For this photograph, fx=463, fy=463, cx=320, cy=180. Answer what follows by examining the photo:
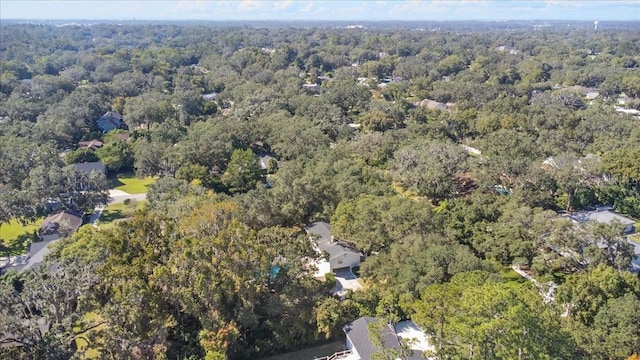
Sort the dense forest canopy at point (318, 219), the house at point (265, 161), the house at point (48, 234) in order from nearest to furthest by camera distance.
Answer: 1. the dense forest canopy at point (318, 219)
2. the house at point (48, 234)
3. the house at point (265, 161)

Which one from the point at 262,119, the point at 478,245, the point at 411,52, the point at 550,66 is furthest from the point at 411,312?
the point at 411,52

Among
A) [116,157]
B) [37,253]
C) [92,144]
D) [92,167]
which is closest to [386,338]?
[37,253]

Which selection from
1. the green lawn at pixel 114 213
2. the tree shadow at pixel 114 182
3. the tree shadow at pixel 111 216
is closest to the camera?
the green lawn at pixel 114 213

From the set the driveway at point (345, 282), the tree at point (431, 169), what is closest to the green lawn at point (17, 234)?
the driveway at point (345, 282)

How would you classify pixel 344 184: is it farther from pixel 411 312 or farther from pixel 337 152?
pixel 411 312

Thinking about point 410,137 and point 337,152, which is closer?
point 337,152

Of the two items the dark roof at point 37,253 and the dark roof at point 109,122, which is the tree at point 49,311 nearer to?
the dark roof at point 37,253
